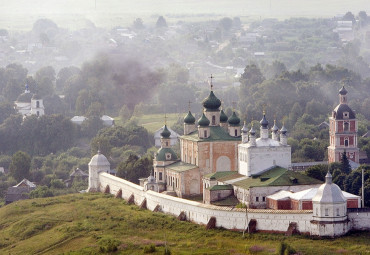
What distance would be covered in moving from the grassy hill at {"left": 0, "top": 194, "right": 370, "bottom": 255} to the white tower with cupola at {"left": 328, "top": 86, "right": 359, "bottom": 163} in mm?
14761

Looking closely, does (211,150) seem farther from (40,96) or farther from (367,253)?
(40,96)

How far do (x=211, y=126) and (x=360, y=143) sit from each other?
19.5 metres

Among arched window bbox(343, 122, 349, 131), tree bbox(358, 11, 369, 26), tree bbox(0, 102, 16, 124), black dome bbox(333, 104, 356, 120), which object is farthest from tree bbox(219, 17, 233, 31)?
arched window bbox(343, 122, 349, 131)

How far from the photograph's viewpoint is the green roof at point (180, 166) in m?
61.0

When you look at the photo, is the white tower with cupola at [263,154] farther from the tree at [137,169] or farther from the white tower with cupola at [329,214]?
the tree at [137,169]

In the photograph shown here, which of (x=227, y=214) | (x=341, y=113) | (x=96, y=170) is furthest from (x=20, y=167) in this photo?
(x=227, y=214)

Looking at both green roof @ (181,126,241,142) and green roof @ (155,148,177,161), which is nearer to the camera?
green roof @ (181,126,241,142)

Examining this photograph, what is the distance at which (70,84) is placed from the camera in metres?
110

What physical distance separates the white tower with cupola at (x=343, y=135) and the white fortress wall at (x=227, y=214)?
56.2 ft

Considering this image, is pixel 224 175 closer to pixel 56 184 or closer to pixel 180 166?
pixel 180 166

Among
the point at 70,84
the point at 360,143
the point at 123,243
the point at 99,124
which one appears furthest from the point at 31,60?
the point at 123,243

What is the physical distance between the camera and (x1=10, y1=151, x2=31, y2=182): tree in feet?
263

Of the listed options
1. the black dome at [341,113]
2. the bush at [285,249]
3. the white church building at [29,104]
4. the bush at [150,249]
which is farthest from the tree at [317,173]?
the white church building at [29,104]

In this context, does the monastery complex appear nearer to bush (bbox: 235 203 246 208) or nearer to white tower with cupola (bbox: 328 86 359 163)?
bush (bbox: 235 203 246 208)
